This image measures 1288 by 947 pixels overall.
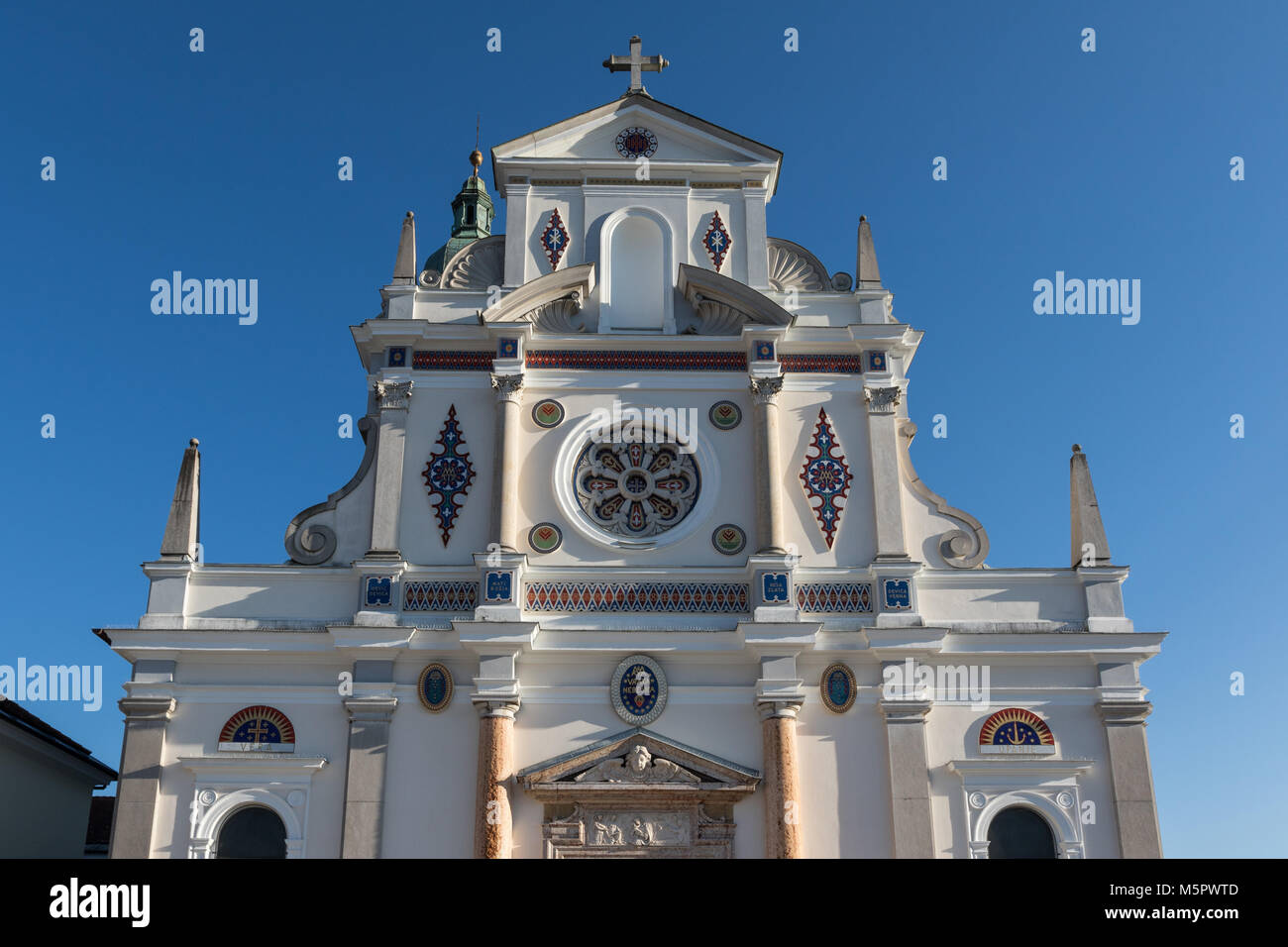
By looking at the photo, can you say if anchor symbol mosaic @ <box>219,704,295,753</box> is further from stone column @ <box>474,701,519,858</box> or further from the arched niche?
the arched niche

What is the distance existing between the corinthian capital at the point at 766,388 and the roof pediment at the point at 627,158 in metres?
4.11

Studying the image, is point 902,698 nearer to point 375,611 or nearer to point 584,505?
point 584,505

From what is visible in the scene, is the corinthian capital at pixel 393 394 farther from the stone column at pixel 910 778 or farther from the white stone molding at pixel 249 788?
the stone column at pixel 910 778

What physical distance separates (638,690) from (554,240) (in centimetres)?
814

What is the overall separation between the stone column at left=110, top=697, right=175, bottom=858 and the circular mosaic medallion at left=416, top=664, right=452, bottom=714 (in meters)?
3.69

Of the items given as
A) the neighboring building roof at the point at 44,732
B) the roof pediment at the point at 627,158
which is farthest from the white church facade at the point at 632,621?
the neighboring building roof at the point at 44,732

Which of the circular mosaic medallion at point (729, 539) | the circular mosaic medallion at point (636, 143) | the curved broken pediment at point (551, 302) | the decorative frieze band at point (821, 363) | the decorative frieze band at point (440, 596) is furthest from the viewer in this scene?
the circular mosaic medallion at point (636, 143)

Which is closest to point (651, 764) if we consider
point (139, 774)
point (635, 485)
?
point (635, 485)

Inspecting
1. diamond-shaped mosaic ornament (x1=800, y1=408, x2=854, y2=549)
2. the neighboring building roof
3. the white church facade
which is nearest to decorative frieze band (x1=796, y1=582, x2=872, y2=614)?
the white church facade

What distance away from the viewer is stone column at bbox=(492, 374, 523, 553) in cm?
1948

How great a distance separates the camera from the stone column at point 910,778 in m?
17.9

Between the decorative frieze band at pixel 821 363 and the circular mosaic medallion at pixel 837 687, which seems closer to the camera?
the circular mosaic medallion at pixel 837 687
